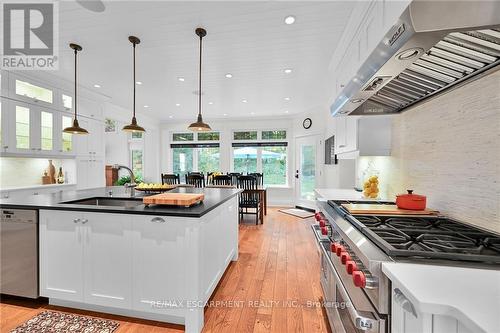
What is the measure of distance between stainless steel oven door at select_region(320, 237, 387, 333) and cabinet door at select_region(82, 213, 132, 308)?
4.87ft

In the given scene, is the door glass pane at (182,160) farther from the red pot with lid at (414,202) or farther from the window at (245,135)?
the red pot with lid at (414,202)

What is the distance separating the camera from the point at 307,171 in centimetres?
637

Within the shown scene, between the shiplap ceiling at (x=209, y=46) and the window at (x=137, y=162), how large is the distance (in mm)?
2440

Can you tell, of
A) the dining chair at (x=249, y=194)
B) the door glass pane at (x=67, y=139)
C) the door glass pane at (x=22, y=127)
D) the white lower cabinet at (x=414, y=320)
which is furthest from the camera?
the dining chair at (x=249, y=194)

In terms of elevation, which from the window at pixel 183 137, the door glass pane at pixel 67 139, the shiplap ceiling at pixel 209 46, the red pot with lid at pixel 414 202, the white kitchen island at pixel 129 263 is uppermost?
the shiplap ceiling at pixel 209 46

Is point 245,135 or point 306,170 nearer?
point 306,170

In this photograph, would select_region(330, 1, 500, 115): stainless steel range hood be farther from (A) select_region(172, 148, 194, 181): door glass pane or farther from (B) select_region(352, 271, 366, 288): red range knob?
(A) select_region(172, 148, 194, 181): door glass pane

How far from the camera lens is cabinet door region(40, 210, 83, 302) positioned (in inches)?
70.2

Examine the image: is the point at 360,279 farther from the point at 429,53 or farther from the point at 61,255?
the point at 61,255

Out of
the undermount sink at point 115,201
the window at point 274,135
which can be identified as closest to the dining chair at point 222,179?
the window at point 274,135

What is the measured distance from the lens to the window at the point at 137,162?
6.82 metres

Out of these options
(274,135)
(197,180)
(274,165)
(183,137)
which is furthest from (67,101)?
(274,165)

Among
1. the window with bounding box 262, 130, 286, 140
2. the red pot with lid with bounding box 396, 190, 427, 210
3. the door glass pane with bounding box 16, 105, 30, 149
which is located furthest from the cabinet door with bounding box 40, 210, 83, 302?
the window with bounding box 262, 130, 286, 140

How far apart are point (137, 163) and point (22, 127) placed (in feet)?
11.9
